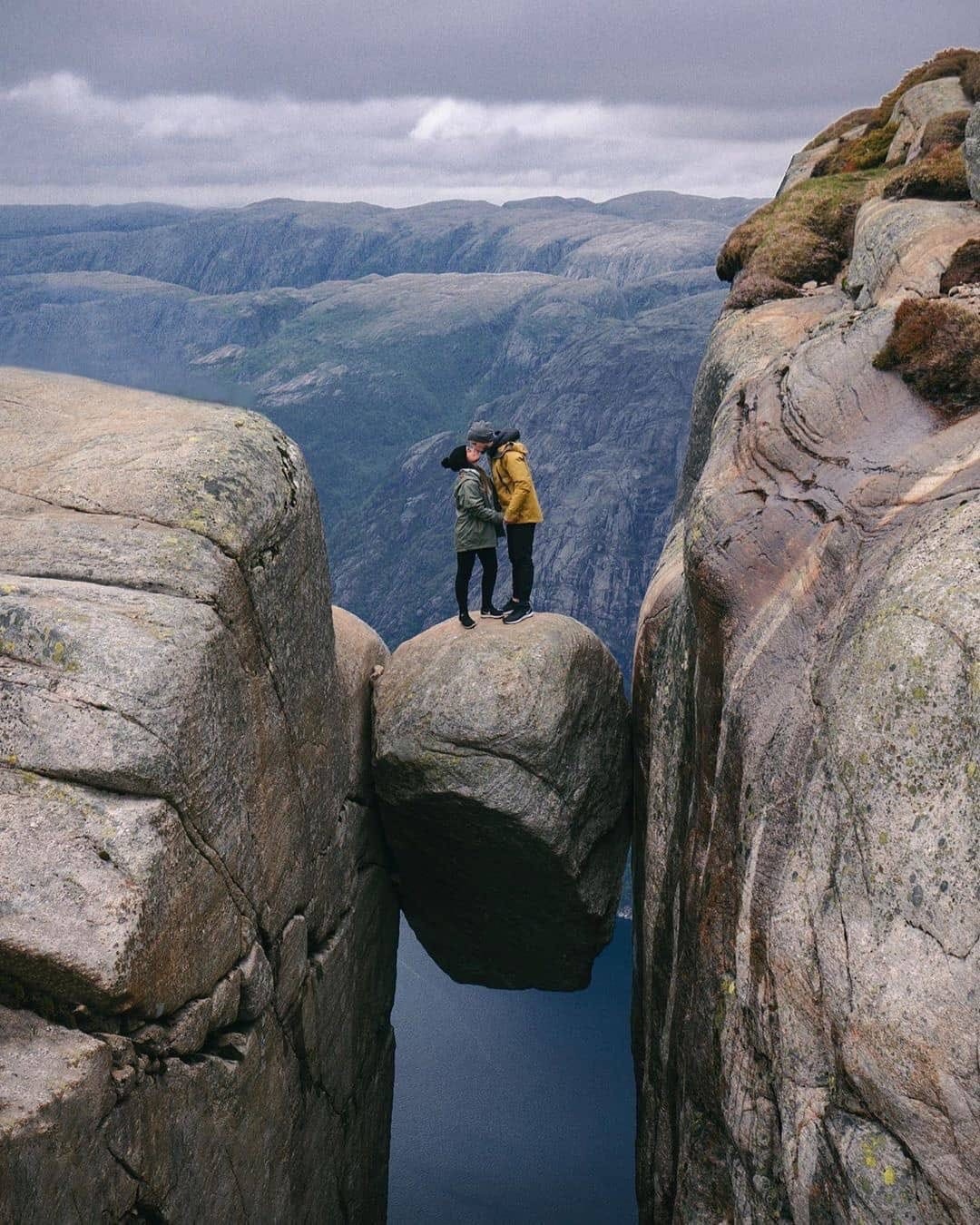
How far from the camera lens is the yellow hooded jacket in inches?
756

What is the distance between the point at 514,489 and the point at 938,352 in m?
7.55

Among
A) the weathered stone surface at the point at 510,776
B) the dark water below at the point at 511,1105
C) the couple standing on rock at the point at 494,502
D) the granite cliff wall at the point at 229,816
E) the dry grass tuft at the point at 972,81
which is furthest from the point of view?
the dark water below at the point at 511,1105

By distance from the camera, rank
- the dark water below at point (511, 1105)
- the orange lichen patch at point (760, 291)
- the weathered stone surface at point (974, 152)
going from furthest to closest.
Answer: the dark water below at point (511, 1105) → the orange lichen patch at point (760, 291) → the weathered stone surface at point (974, 152)

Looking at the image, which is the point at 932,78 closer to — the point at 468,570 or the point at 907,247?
the point at 907,247

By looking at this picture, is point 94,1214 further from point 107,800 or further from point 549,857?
point 549,857

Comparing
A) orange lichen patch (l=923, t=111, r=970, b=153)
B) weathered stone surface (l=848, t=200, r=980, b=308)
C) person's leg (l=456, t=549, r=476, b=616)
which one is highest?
orange lichen patch (l=923, t=111, r=970, b=153)

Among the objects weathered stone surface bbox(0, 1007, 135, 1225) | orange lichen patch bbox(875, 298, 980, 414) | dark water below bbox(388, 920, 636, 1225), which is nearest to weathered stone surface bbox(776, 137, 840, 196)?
orange lichen patch bbox(875, 298, 980, 414)

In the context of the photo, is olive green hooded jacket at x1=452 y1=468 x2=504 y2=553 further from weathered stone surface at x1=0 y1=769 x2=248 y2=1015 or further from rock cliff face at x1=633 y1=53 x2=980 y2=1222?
weathered stone surface at x1=0 y1=769 x2=248 y2=1015

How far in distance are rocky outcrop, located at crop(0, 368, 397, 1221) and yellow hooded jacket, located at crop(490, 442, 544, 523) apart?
3.54 meters

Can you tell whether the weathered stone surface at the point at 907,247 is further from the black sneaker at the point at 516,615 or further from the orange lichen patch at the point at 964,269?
the black sneaker at the point at 516,615

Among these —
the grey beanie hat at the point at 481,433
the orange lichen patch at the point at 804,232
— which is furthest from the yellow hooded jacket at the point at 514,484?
the orange lichen patch at the point at 804,232

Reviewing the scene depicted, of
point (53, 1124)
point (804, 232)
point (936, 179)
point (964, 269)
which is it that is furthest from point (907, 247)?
point (53, 1124)

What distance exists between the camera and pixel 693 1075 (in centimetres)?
1388

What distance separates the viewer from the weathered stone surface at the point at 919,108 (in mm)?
30047
